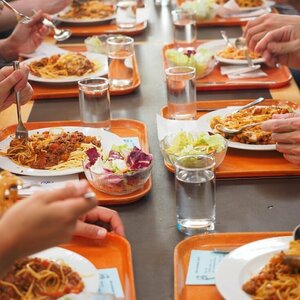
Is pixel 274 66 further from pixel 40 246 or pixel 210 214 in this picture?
pixel 40 246

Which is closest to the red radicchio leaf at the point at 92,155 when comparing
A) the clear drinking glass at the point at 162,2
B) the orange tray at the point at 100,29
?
the orange tray at the point at 100,29

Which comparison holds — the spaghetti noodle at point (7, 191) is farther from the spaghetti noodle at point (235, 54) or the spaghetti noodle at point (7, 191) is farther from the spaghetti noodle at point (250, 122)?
the spaghetti noodle at point (235, 54)

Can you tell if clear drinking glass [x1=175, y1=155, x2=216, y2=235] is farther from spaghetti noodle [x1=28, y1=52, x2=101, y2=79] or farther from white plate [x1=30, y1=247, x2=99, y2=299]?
spaghetti noodle [x1=28, y1=52, x2=101, y2=79]

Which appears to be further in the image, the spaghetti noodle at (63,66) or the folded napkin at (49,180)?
the spaghetti noodle at (63,66)

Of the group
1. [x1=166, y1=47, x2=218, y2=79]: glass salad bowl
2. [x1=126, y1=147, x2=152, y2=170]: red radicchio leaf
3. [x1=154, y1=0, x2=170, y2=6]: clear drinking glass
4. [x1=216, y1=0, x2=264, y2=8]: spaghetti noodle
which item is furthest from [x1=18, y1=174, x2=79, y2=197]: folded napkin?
[x1=154, y1=0, x2=170, y2=6]: clear drinking glass

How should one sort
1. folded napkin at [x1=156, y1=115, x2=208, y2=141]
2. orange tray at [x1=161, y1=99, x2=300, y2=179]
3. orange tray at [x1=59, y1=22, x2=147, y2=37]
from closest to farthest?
orange tray at [x1=161, y1=99, x2=300, y2=179] → folded napkin at [x1=156, y1=115, x2=208, y2=141] → orange tray at [x1=59, y1=22, x2=147, y2=37]

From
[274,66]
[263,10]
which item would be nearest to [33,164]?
[274,66]

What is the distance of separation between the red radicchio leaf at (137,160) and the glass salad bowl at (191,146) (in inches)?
3.4

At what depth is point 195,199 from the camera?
64.1 inches

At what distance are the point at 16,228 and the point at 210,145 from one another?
91cm

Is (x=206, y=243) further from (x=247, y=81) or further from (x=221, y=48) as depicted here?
(x=221, y=48)

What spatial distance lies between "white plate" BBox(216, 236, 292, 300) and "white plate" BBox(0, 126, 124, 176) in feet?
1.95

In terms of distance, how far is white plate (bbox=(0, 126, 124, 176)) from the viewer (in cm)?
187

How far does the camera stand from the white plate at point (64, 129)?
1.87 meters
